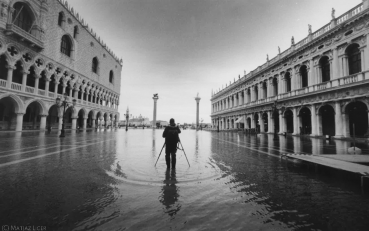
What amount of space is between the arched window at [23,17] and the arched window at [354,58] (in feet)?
134

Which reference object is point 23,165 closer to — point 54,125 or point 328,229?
point 328,229

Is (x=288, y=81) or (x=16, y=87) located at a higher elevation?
(x=288, y=81)

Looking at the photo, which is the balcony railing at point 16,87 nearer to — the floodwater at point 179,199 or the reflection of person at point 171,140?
the floodwater at point 179,199

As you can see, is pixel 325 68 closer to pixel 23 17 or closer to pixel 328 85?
pixel 328 85

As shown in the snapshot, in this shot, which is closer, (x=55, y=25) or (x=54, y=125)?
(x=55, y=25)

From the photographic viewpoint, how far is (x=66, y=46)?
102 feet

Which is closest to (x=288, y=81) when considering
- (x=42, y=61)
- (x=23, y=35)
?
(x=23, y=35)

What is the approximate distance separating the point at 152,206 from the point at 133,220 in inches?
19.0

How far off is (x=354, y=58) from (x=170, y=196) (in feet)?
82.8

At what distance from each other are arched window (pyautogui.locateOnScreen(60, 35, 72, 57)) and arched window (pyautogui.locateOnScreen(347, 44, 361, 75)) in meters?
42.6

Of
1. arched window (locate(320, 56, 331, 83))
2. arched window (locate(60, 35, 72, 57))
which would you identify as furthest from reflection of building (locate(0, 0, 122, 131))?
arched window (locate(320, 56, 331, 83))

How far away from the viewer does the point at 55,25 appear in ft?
88.5

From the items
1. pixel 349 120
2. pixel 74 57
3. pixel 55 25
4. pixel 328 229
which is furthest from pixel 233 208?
pixel 74 57

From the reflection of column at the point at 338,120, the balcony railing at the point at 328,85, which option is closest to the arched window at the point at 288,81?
the balcony railing at the point at 328,85
